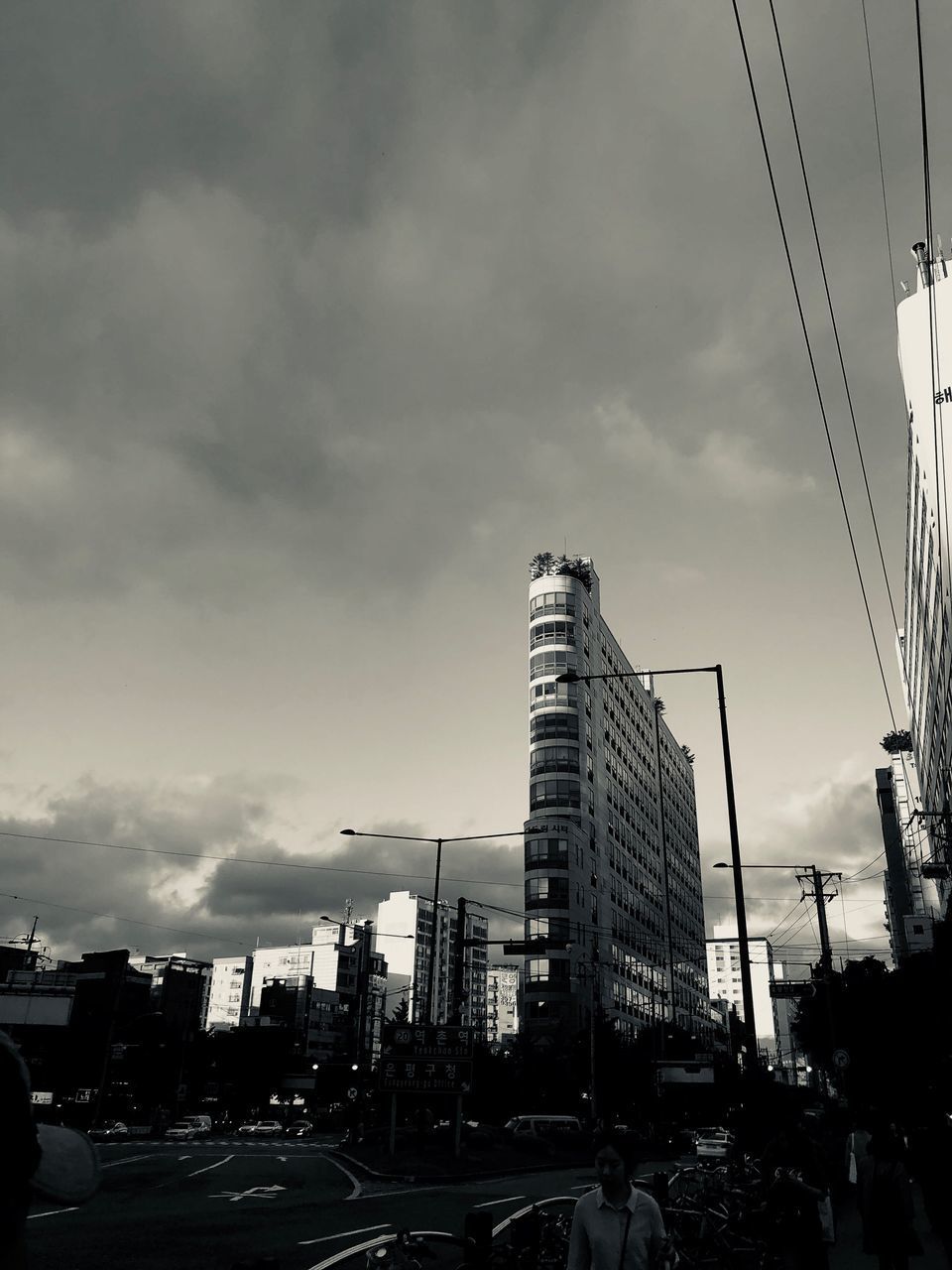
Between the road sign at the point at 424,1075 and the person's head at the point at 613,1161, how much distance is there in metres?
30.6

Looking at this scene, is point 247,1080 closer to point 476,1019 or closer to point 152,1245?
point 152,1245

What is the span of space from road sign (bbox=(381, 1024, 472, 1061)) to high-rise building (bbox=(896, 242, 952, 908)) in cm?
2713

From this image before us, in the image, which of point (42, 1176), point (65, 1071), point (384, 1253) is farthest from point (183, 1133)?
point (42, 1176)

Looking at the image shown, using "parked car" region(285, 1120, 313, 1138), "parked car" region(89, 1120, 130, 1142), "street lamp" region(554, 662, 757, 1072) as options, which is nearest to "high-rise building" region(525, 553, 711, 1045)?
"parked car" region(285, 1120, 313, 1138)

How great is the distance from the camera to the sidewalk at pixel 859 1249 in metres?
13.6

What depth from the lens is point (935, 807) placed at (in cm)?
8288

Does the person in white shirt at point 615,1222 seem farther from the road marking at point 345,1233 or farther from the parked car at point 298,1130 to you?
the parked car at point 298,1130

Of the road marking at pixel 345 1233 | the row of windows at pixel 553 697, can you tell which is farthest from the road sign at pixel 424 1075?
the row of windows at pixel 553 697

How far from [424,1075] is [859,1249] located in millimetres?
20994

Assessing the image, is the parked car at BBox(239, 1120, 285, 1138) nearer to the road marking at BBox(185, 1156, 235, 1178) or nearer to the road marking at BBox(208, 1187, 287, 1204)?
the road marking at BBox(185, 1156, 235, 1178)

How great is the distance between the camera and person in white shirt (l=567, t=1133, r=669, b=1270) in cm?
567

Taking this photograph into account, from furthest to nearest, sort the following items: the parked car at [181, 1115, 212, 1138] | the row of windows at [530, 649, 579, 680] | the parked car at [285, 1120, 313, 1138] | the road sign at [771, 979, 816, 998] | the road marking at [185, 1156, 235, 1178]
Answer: the row of windows at [530, 649, 579, 680] < the parked car at [285, 1120, 313, 1138] < the parked car at [181, 1115, 212, 1138] < the road sign at [771, 979, 816, 998] < the road marking at [185, 1156, 235, 1178]

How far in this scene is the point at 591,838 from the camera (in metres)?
99.9

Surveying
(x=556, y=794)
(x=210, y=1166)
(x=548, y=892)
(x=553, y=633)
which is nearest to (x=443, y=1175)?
(x=210, y=1166)
